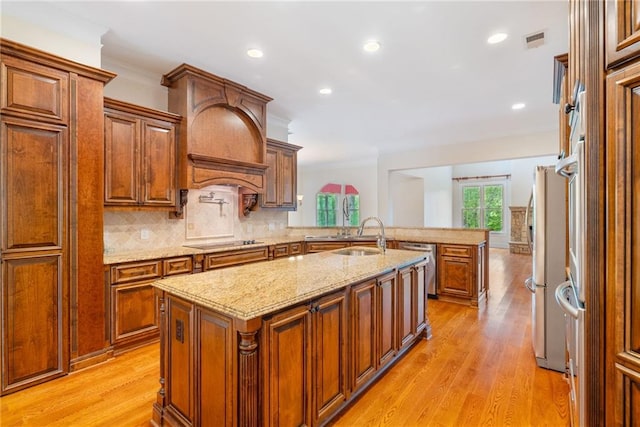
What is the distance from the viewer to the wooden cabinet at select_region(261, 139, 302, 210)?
4.55 metres

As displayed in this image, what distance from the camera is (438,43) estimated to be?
2654 mm

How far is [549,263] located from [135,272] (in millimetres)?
3587

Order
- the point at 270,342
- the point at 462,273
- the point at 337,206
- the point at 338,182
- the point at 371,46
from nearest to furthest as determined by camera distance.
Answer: the point at 270,342, the point at 371,46, the point at 462,273, the point at 338,182, the point at 337,206

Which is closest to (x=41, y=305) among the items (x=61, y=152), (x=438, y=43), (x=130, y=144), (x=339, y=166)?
(x=61, y=152)

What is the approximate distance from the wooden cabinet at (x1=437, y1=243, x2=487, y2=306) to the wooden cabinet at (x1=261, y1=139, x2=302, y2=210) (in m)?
2.47

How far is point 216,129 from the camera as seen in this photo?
11.7 ft

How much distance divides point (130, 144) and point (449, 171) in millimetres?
10778

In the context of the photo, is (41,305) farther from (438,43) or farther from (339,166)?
(339,166)

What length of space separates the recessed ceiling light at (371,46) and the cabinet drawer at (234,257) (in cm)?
263

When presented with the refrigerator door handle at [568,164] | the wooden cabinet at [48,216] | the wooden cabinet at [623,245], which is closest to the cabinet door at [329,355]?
the wooden cabinet at [623,245]

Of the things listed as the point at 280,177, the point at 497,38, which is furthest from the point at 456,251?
the point at 280,177

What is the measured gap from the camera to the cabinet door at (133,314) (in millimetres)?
2655

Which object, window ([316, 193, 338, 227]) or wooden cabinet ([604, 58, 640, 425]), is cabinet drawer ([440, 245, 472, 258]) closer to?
wooden cabinet ([604, 58, 640, 425])

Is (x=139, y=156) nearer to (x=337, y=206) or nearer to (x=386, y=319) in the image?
(x=386, y=319)
